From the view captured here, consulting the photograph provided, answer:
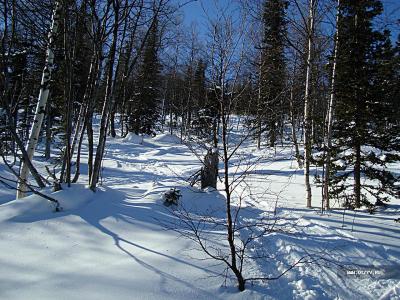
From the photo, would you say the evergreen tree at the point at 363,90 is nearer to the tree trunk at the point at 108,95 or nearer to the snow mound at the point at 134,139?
the tree trunk at the point at 108,95

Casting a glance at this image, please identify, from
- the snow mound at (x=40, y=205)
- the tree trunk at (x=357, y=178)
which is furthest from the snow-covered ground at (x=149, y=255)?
the tree trunk at (x=357, y=178)

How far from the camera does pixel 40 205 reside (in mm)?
4512

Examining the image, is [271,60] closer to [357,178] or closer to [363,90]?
[363,90]

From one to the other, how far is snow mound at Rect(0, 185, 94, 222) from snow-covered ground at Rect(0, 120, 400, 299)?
0.05ft

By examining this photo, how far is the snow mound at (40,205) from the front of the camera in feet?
13.6

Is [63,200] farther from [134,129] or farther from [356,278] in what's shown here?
[134,129]

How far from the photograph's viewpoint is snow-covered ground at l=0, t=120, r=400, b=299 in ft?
9.04

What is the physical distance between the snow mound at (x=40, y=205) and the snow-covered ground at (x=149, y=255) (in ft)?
0.05

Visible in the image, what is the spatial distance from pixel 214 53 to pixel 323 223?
3.94 metres

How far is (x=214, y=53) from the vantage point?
137 inches

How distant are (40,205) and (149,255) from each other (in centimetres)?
226

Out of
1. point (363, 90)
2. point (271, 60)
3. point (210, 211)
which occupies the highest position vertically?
point (271, 60)

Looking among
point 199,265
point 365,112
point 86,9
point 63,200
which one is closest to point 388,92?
point 365,112

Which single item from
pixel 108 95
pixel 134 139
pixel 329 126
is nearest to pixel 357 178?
pixel 329 126
